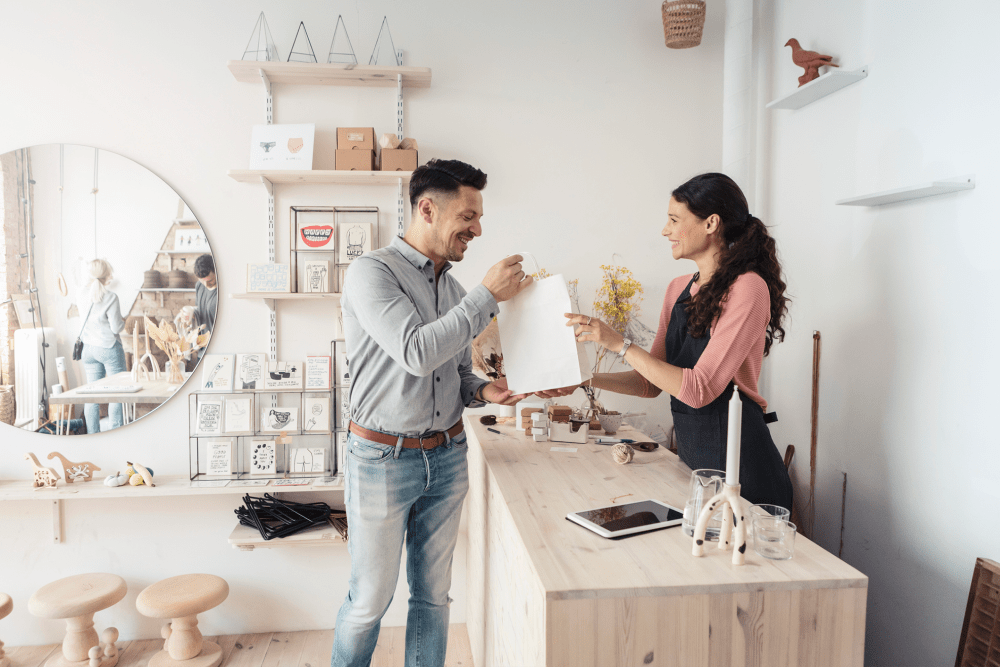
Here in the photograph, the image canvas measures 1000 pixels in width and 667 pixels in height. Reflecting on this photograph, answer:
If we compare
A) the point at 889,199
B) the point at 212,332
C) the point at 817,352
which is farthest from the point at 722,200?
the point at 212,332

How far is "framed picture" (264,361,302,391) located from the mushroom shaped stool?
131 centimetres

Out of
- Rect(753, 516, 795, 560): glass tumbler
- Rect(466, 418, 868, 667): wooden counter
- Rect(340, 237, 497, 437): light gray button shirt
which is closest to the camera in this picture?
Rect(466, 418, 868, 667): wooden counter

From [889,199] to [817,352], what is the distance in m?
0.62

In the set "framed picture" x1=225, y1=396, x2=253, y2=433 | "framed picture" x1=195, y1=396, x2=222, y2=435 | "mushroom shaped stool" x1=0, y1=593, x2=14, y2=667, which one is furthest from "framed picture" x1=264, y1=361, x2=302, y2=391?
"mushroom shaped stool" x1=0, y1=593, x2=14, y2=667

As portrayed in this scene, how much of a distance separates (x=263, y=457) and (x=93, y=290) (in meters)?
1.03

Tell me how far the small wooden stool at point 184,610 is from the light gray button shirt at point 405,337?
1317 millimetres

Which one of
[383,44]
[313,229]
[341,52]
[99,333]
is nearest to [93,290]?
[99,333]

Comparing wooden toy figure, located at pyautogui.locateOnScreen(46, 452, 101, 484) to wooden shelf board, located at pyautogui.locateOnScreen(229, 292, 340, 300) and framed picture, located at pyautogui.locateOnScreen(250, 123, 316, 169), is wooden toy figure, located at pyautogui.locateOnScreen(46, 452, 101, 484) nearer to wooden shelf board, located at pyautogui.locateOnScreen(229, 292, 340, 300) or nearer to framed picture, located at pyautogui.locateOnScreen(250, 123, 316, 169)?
wooden shelf board, located at pyautogui.locateOnScreen(229, 292, 340, 300)

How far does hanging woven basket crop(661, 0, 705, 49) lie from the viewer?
2705 mm

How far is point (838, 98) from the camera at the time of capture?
90.4 inches

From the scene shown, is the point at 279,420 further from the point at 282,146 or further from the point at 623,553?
the point at 623,553

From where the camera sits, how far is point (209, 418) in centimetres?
274

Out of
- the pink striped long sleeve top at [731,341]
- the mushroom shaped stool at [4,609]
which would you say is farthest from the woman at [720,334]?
the mushroom shaped stool at [4,609]

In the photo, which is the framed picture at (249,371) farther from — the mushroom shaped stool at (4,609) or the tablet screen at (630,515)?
the tablet screen at (630,515)
